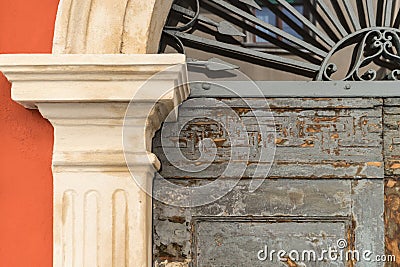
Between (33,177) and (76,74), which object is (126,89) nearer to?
(76,74)

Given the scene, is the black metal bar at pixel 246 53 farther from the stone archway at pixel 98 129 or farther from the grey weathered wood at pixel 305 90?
the stone archway at pixel 98 129

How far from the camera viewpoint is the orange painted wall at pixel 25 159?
1.99 m

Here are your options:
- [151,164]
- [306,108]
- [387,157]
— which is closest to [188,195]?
[151,164]

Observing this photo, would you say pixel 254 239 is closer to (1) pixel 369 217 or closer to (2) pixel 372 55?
(1) pixel 369 217

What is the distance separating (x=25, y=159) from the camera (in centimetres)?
202

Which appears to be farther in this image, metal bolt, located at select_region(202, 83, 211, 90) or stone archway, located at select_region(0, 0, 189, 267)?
metal bolt, located at select_region(202, 83, 211, 90)

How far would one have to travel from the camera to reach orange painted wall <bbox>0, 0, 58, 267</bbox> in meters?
1.99

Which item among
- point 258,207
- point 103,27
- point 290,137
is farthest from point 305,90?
point 103,27

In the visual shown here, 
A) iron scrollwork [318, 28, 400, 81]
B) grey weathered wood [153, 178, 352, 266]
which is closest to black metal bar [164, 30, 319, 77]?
iron scrollwork [318, 28, 400, 81]

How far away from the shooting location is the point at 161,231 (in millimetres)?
2133

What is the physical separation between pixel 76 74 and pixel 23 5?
35 centimetres

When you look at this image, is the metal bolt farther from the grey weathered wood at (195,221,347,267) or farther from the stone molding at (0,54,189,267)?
the grey weathered wood at (195,221,347,267)

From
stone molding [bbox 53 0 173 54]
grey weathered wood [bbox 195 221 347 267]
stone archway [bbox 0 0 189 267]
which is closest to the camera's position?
stone archway [bbox 0 0 189 267]

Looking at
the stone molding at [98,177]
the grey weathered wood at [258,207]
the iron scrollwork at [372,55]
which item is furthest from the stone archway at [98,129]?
the iron scrollwork at [372,55]
